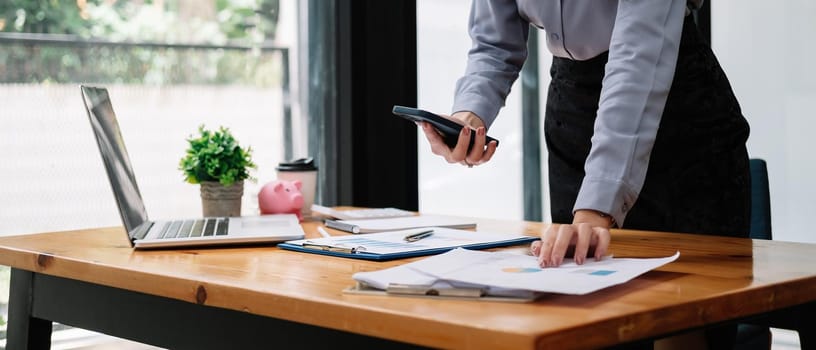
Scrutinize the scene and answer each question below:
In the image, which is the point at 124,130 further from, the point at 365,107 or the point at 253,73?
the point at 365,107

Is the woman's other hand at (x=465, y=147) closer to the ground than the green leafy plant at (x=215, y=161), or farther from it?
farther from it

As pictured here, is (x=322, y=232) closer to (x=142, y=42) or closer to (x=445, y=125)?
(x=445, y=125)

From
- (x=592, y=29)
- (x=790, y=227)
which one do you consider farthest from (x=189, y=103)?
(x=790, y=227)

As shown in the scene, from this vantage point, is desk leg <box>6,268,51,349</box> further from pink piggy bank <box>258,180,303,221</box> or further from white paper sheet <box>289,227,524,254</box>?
pink piggy bank <box>258,180,303,221</box>

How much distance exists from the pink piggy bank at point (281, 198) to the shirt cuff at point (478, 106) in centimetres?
40

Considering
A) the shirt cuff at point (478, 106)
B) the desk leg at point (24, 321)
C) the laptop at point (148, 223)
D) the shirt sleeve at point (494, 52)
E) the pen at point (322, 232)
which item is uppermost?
the shirt sleeve at point (494, 52)

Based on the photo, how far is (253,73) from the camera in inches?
102

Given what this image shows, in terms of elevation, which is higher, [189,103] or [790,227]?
[189,103]

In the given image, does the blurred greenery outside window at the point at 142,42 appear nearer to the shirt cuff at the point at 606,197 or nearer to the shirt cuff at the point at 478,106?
the shirt cuff at the point at 478,106

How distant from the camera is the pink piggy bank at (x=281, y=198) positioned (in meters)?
1.89

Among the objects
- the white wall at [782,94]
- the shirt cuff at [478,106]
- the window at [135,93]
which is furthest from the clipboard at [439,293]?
the white wall at [782,94]

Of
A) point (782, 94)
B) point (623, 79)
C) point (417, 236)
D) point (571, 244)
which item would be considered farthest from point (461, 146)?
point (782, 94)

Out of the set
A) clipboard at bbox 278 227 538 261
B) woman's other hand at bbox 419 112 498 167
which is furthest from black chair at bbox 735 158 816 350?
woman's other hand at bbox 419 112 498 167

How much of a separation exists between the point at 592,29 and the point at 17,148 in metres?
1.41
